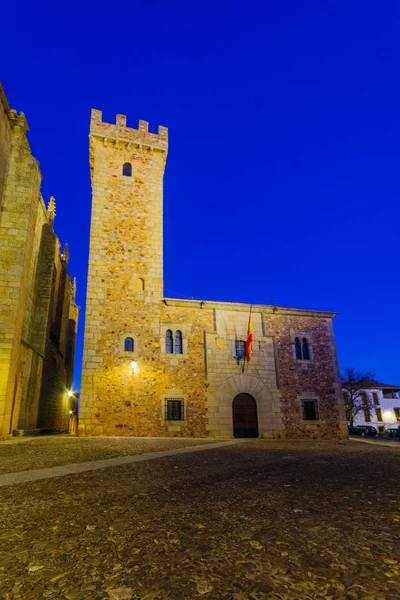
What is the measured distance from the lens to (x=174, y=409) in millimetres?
16234

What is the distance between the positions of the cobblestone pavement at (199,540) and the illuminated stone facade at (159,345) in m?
11.5

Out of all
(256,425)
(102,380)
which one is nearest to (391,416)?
(256,425)

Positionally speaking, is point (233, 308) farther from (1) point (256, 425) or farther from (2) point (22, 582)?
(2) point (22, 582)

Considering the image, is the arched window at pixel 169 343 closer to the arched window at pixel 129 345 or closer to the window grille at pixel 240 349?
the arched window at pixel 129 345

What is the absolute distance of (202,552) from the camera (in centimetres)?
226

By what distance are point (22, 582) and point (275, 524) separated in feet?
6.39

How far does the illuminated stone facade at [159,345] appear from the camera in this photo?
51.7ft

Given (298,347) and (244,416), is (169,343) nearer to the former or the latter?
(244,416)

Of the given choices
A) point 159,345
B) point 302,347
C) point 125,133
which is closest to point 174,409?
point 159,345

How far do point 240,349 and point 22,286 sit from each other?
36.5ft

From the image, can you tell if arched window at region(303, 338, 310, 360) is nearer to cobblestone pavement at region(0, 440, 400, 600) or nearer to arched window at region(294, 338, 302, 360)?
arched window at region(294, 338, 302, 360)

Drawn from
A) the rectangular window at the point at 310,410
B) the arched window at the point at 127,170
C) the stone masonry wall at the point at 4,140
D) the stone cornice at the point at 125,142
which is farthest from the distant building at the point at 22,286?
the rectangular window at the point at 310,410

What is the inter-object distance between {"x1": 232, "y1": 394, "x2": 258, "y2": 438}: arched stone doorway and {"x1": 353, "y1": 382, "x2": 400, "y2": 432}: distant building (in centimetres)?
3417

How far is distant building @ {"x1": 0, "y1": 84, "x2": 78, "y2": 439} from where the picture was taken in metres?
12.3
